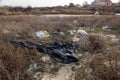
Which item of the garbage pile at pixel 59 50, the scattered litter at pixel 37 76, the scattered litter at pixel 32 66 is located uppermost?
the garbage pile at pixel 59 50

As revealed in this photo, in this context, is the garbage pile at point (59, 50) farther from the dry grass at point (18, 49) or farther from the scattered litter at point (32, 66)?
the scattered litter at point (32, 66)

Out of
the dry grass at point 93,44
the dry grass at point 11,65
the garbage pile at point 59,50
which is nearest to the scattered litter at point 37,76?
the dry grass at point 11,65

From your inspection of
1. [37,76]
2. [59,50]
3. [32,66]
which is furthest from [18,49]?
[59,50]

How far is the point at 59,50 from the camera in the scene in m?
7.17

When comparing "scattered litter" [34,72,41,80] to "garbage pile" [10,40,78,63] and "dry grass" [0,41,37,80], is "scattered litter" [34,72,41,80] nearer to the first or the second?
"dry grass" [0,41,37,80]

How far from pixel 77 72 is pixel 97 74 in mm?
588

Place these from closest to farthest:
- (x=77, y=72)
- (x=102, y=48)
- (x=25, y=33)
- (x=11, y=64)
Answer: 1. (x=11, y=64)
2. (x=77, y=72)
3. (x=102, y=48)
4. (x=25, y=33)

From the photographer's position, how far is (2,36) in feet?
27.1

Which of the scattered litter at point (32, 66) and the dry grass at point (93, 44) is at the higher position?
the dry grass at point (93, 44)

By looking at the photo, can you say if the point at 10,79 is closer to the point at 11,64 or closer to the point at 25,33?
the point at 11,64

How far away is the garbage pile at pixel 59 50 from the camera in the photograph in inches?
261

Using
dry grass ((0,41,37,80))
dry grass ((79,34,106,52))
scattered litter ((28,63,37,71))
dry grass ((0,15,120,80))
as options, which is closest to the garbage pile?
dry grass ((79,34,106,52))

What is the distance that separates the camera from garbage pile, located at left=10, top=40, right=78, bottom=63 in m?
6.62

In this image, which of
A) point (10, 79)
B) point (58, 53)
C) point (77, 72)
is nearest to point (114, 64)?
point (77, 72)
